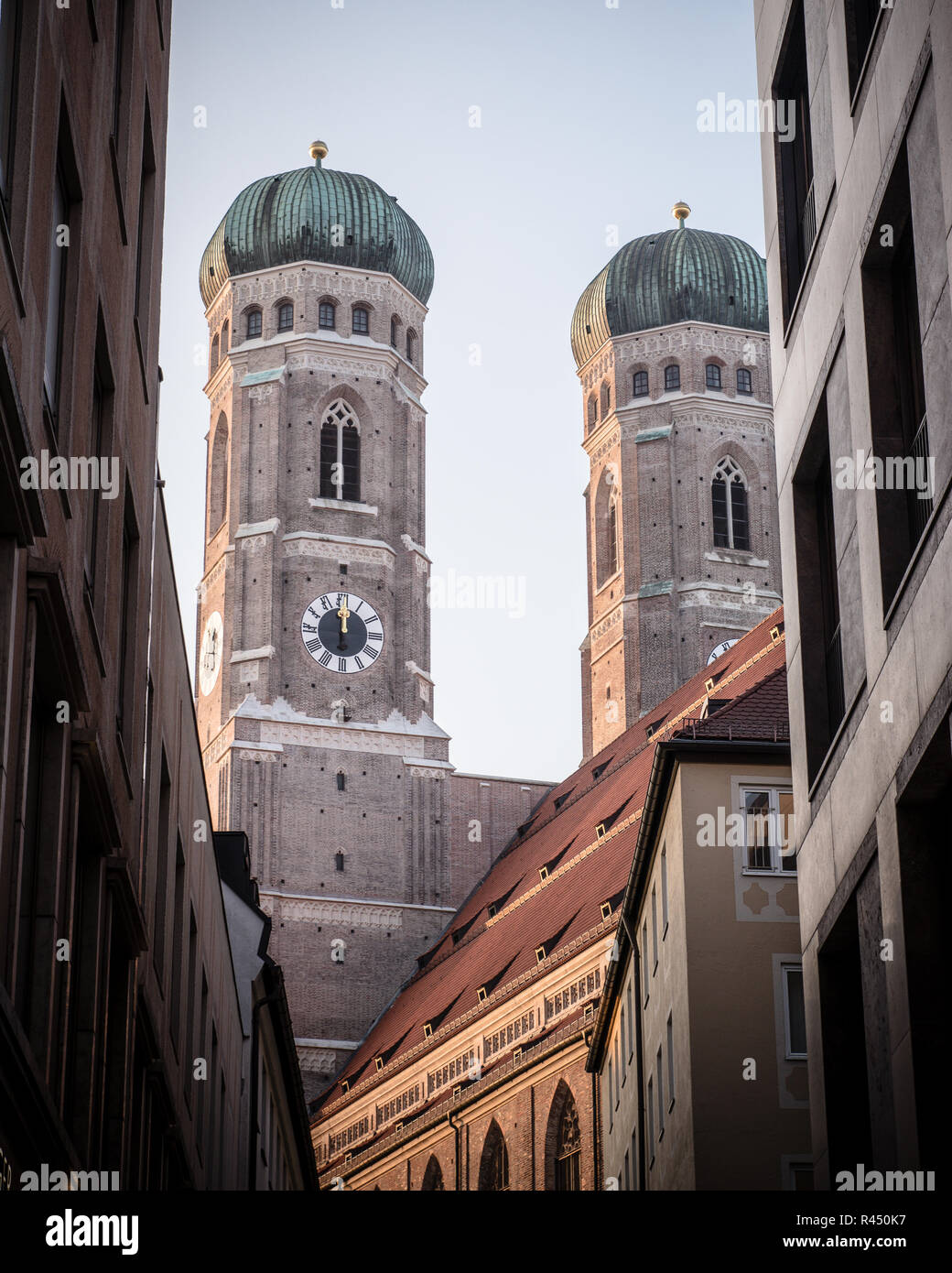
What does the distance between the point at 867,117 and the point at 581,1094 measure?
33.9 m

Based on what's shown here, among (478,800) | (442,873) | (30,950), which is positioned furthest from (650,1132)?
(478,800)

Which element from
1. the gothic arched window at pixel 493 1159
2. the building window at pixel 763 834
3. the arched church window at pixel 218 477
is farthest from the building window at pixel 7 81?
the arched church window at pixel 218 477

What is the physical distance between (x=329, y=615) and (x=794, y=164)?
158ft

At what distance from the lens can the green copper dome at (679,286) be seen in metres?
81.6

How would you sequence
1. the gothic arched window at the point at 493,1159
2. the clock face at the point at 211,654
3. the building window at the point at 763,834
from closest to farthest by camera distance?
the building window at the point at 763,834 → the gothic arched window at the point at 493,1159 → the clock face at the point at 211,654

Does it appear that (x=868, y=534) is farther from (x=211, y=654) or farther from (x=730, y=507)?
(x=730, y=507)

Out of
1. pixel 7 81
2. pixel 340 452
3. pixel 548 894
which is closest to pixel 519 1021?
pixel 548 894

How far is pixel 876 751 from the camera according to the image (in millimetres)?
14820

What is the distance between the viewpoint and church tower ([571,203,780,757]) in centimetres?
7538

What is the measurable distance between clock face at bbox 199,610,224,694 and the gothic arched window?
1953 cm

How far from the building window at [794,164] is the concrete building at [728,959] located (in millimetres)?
8313

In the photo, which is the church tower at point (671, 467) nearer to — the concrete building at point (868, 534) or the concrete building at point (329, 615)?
the concrete building at point (329, 615)

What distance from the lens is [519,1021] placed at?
52.0 meters

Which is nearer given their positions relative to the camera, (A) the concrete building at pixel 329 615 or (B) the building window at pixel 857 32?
(B) the building window at pixel 857 32
